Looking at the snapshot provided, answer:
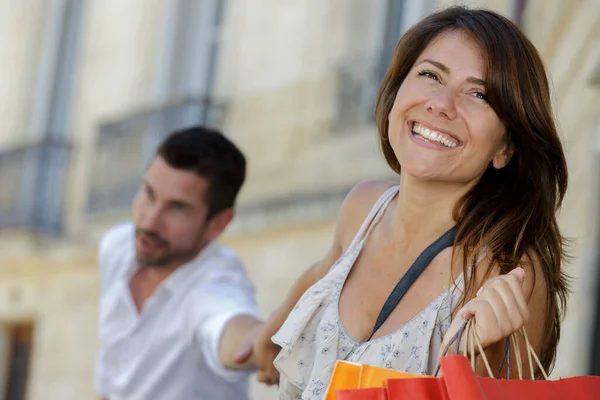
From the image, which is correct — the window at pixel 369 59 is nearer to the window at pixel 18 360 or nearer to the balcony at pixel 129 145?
the balcony at pixel 129 145

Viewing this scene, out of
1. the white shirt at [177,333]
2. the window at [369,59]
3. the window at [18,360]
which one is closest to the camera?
the white shirt at [177,333]

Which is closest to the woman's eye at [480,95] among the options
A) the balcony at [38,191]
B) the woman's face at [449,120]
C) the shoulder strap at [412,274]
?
the woman's face at [449,120]

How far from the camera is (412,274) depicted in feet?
8.79

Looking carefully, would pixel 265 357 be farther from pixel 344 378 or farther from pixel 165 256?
pixel 344 378

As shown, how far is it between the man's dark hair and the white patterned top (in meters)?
1.46

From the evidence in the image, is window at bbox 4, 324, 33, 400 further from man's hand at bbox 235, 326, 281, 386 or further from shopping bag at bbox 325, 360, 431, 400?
shopping bag at bbox 325, 360, 431, 400

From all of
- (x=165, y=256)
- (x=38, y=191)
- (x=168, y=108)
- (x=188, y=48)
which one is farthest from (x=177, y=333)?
(x=38, y=191)

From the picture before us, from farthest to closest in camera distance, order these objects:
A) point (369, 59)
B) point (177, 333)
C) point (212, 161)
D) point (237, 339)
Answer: point (369, 59)
point (212, 161)
point (177, 333)
point (237, 339)

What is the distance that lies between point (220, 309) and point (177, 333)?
25 centimetres

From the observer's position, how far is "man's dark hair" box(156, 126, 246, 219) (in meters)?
4.37

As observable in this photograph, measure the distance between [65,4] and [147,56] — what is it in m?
1.56

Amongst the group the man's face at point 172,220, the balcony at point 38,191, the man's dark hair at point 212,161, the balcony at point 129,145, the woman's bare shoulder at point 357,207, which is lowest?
the balcony at point 38,191

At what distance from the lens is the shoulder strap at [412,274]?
2.67m

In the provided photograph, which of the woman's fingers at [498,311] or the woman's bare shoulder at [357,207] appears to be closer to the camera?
the woman's fingers at [498,311]
